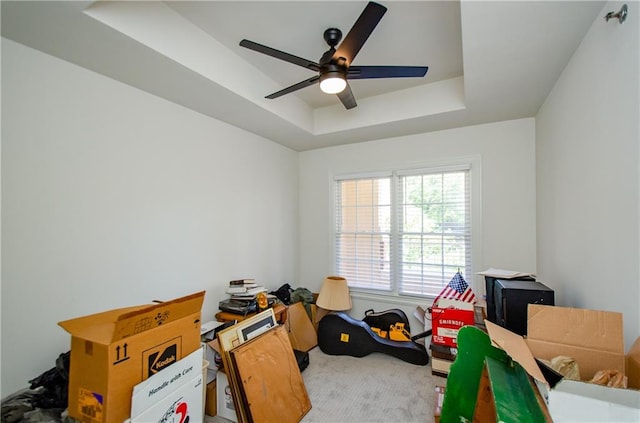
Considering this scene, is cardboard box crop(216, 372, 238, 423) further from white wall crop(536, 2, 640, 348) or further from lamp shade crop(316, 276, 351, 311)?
white wall crop(536, 2, 640, 348)

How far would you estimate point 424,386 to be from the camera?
8.02 ft

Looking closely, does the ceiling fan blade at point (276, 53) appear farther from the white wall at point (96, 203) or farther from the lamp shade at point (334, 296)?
the lamp shade at point (334, 296)

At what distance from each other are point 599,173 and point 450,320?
67.9 inches

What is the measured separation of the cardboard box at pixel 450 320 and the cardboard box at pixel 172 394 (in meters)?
2.14

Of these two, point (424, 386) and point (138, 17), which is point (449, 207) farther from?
point (138, 17)

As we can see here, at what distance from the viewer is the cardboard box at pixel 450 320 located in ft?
8.46

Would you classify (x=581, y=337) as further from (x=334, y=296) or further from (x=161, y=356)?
(x=334, y=296)

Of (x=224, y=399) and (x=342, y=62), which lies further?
(x=224, y=399)

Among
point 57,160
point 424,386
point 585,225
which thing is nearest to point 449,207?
point 585,225

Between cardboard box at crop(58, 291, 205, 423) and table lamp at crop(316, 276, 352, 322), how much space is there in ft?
6.90

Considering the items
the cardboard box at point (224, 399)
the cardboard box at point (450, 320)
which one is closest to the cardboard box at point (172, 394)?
the cardboard box at point (224, 399)

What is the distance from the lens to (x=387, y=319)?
334cm

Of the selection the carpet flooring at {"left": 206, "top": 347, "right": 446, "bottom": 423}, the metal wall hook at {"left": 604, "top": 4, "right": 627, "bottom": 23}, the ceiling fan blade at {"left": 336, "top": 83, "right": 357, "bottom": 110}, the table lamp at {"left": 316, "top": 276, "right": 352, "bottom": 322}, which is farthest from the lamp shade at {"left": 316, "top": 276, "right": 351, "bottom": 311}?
the metal wall hook at {"left": 604, "top": 4, "right": 627, "bottom": 23}

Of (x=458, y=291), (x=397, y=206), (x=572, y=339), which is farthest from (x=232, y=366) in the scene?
(x=397, y=206)
